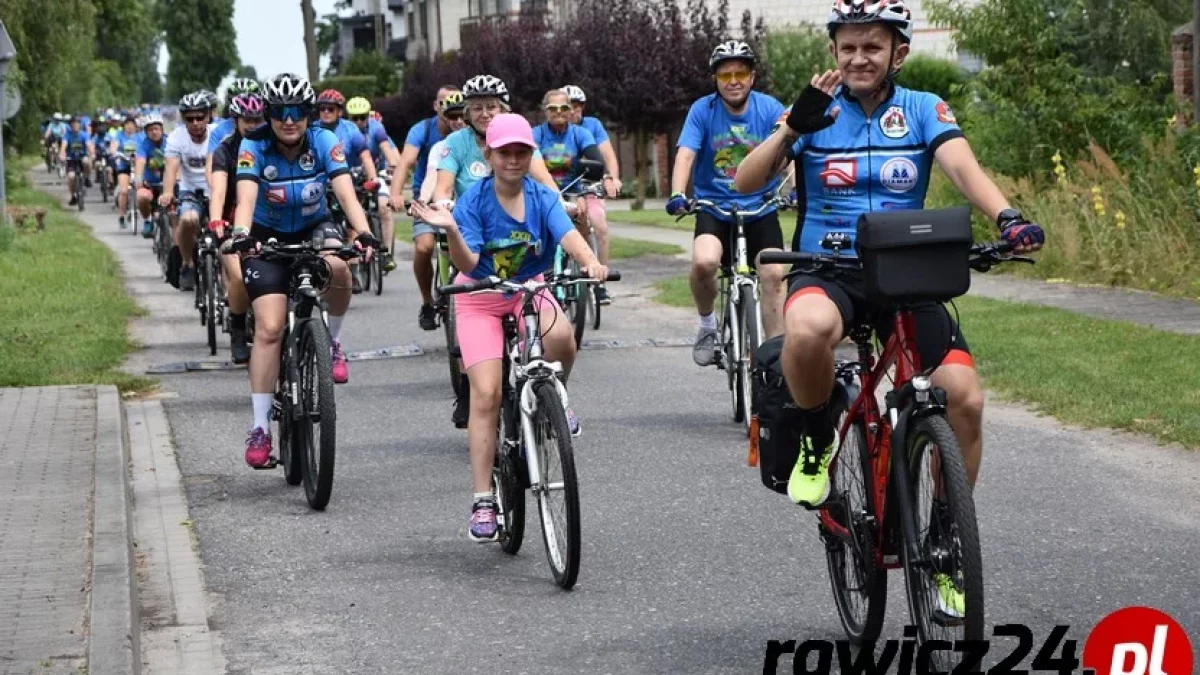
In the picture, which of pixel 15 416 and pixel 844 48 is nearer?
pixel 844 48

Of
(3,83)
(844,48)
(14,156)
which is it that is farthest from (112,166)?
(844,48)

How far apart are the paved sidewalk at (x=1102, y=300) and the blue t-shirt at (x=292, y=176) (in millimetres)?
6588

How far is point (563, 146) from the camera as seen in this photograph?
615 inches

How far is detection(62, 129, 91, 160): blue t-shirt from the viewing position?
4728 centimetres

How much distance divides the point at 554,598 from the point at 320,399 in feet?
7.07

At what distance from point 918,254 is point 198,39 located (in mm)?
166612

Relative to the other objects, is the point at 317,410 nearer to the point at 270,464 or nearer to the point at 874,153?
the point at 270,464

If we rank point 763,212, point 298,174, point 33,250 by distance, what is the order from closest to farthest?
point 298,174 → point 763,212 → point 33,250

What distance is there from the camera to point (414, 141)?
16203mm

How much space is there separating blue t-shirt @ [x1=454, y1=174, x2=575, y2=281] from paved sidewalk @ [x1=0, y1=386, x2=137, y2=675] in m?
1.75

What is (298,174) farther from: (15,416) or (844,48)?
(844,48)

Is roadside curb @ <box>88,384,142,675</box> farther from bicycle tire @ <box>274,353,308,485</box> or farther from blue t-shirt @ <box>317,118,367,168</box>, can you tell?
blue t-shirt @ <box>317,118,367,168</box>

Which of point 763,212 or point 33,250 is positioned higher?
point 763,212

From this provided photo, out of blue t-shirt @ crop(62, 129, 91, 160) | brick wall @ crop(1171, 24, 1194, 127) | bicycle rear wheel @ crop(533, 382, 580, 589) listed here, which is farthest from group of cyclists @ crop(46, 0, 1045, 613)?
blue t-shirt @ crop(62, 129, 91, 160)
